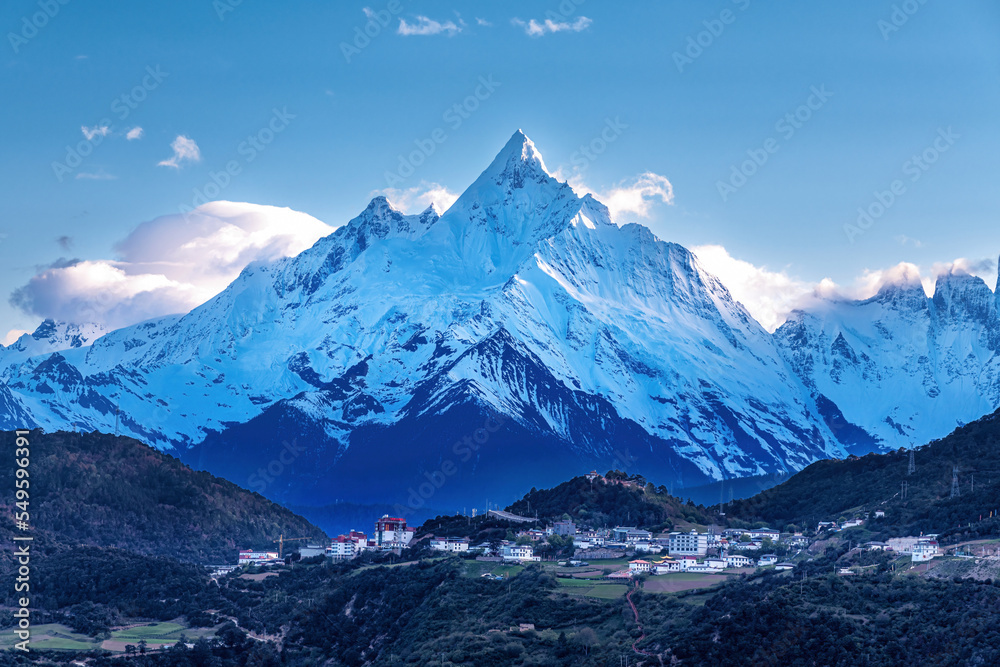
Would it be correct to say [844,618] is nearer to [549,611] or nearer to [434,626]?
[549,611]

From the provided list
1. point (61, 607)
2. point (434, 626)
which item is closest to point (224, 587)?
point (61, 607)

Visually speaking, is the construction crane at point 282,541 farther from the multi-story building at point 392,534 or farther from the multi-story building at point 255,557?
the multi-story building at point 392,534

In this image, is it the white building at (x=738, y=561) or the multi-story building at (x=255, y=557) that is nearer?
the white building at (x=738, y=561)

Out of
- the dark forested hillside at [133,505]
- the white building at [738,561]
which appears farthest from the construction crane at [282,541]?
the white building at [738,561]

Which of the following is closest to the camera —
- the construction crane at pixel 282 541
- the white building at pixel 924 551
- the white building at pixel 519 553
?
the white building at pixel 924 551

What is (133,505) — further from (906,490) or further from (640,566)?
(906,490)

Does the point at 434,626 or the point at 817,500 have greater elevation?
the point at 817,500

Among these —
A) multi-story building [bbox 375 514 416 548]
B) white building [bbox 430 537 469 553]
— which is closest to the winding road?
white building [bbox 430 537 469 553]
